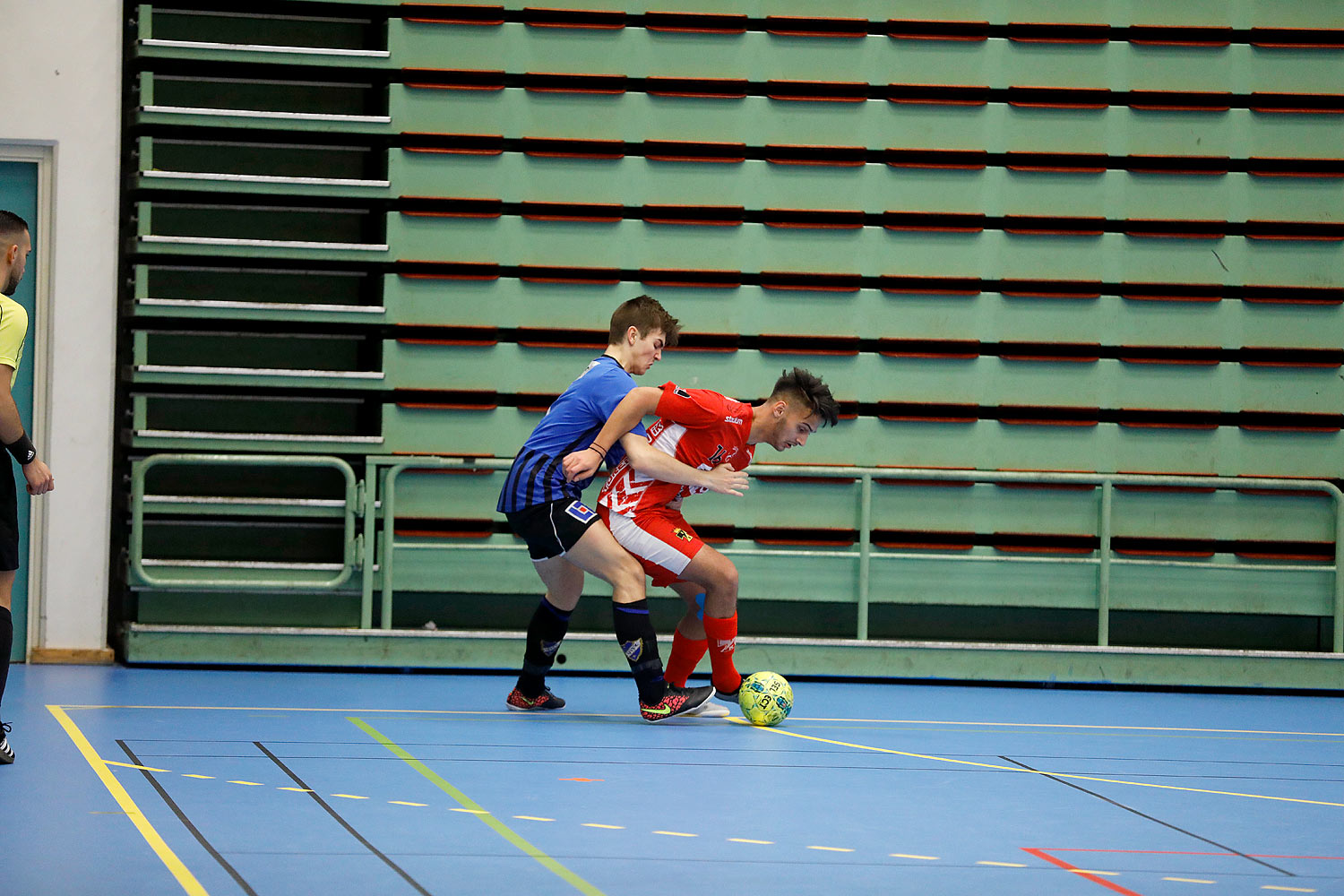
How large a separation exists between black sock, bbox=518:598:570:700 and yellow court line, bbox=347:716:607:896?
0.76 m

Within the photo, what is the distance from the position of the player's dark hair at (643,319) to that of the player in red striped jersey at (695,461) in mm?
281

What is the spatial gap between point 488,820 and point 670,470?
2073mm

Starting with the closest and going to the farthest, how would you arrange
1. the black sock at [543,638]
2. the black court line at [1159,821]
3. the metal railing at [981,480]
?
the black court line at [1159,821] < the black sock at [543,638] < the metal railing at [981,480]

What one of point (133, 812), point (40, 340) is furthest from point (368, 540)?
point (133, 812)

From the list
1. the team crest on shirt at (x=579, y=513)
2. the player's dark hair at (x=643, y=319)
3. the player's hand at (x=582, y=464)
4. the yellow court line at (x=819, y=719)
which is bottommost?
the yellow court line at (x=819, y=719)

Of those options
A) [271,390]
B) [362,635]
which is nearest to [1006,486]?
[362,635]

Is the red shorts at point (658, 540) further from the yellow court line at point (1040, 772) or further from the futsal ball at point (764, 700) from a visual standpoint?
the yellow court line at point (1040, 772)

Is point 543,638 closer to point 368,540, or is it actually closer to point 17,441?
point 368,540

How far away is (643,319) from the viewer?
19.4 ft

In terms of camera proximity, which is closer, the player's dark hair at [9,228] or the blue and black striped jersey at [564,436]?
the player's dark hair at [9,228]

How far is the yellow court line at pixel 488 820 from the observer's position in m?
3.25

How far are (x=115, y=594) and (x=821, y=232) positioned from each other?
13.9 feet

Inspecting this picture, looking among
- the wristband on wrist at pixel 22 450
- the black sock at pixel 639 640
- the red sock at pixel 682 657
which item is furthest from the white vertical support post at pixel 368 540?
the wristband on wrist at pixel 22 450

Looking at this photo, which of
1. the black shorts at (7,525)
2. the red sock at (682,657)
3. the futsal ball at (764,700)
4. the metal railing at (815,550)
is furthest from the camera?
the metal railing at (815,550)
